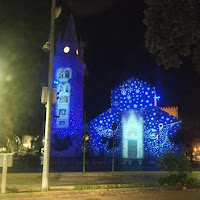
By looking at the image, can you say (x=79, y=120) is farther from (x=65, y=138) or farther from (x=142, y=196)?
(x=142, y=196)

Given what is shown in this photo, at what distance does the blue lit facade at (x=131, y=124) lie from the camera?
4366 cm

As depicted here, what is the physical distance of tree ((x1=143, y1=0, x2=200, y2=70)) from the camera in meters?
11.5

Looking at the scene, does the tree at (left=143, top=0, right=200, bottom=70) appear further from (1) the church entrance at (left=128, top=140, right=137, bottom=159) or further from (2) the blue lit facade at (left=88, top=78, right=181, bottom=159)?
(1) the church entrance at (left=128, top=140, right=137, bottom=159)

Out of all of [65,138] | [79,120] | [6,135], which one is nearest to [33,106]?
[6,135]

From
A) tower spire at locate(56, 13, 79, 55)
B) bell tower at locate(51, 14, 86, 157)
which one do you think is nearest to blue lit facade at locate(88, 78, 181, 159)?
bell tower at locate(51, 14, 86, 157)

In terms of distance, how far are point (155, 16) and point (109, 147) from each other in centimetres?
3307

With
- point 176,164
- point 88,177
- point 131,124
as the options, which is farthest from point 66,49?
point 176,164

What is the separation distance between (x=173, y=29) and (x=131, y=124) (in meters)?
33.9

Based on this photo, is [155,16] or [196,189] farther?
[155,16]

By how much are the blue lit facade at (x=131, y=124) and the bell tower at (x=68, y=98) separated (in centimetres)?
429

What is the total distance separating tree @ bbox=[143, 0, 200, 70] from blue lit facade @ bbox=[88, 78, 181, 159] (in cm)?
3112

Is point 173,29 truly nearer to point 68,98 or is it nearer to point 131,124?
point 131,124

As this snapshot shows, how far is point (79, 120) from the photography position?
51.9m

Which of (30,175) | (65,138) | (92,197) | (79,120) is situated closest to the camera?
(92,197)
